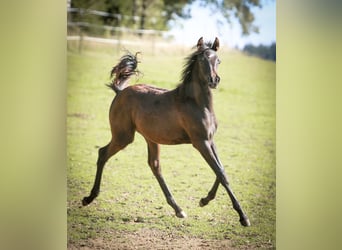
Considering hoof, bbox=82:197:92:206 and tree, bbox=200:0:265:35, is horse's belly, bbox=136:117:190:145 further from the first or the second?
tree, bbox=200:0:265:35

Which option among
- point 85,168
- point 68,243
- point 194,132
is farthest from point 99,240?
point 194,132

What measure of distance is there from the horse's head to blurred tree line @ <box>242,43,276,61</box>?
7.9 inches

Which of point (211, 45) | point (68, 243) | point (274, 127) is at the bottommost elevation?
point (68, 243)

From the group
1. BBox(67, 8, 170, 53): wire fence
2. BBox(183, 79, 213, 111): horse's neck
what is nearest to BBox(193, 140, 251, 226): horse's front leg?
BBox(183, 79, 213, 111): horse's neck

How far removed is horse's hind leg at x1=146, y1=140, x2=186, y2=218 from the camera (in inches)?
150

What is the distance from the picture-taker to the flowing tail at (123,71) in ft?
12.8

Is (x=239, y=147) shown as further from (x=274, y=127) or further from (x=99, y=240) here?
(x=99, y=240)

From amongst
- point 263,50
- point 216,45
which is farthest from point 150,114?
point 263,50

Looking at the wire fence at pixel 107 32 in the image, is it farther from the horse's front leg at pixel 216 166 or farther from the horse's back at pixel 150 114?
the horse's front leg at pixel 216 166

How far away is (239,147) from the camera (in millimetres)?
3863

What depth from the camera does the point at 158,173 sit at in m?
3.87
